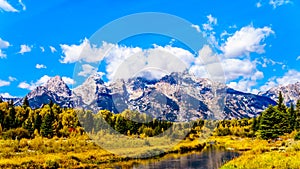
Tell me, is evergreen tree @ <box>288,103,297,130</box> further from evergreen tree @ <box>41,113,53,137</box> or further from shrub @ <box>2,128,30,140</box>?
shrub @ <box>2,128,30,140</box>

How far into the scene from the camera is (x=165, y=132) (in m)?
76.6

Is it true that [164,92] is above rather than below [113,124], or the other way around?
above

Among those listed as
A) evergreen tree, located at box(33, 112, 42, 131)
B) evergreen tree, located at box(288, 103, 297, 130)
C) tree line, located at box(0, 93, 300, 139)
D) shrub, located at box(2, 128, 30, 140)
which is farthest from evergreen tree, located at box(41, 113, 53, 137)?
evergreen tree, located at box(288, 103, 297, 130)

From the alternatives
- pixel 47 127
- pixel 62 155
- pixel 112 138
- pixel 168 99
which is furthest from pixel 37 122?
pixel 62 155

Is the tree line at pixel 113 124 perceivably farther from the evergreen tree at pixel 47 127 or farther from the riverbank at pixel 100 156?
the riverbank at pixel 100 156

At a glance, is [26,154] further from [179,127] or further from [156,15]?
[179,127]

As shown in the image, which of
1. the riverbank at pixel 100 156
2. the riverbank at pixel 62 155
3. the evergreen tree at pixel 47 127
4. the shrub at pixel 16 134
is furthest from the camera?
the evergreen tree at pixel 47 127

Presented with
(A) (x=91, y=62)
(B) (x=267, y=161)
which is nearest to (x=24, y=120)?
(A) (x=91, y=62)

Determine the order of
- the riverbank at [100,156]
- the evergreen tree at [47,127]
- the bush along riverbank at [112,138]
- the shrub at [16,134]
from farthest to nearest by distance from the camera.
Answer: the evergreen tree at [47,127] < the shrub at [16,134] < the bush along riverbank at [112,138] < the riverbank at [100,156]

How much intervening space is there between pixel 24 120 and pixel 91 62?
54575 millimetres

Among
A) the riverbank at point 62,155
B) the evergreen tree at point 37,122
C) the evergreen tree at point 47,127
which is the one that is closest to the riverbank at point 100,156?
the riverbank at point 62,155

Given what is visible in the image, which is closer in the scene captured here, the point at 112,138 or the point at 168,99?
the point at 112,138

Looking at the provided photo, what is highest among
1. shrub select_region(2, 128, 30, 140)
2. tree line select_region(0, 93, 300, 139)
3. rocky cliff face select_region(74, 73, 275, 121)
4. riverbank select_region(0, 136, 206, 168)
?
rocky cliff face select_region(74, 73, 275, 121)

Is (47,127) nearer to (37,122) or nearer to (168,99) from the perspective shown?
(37,122)
